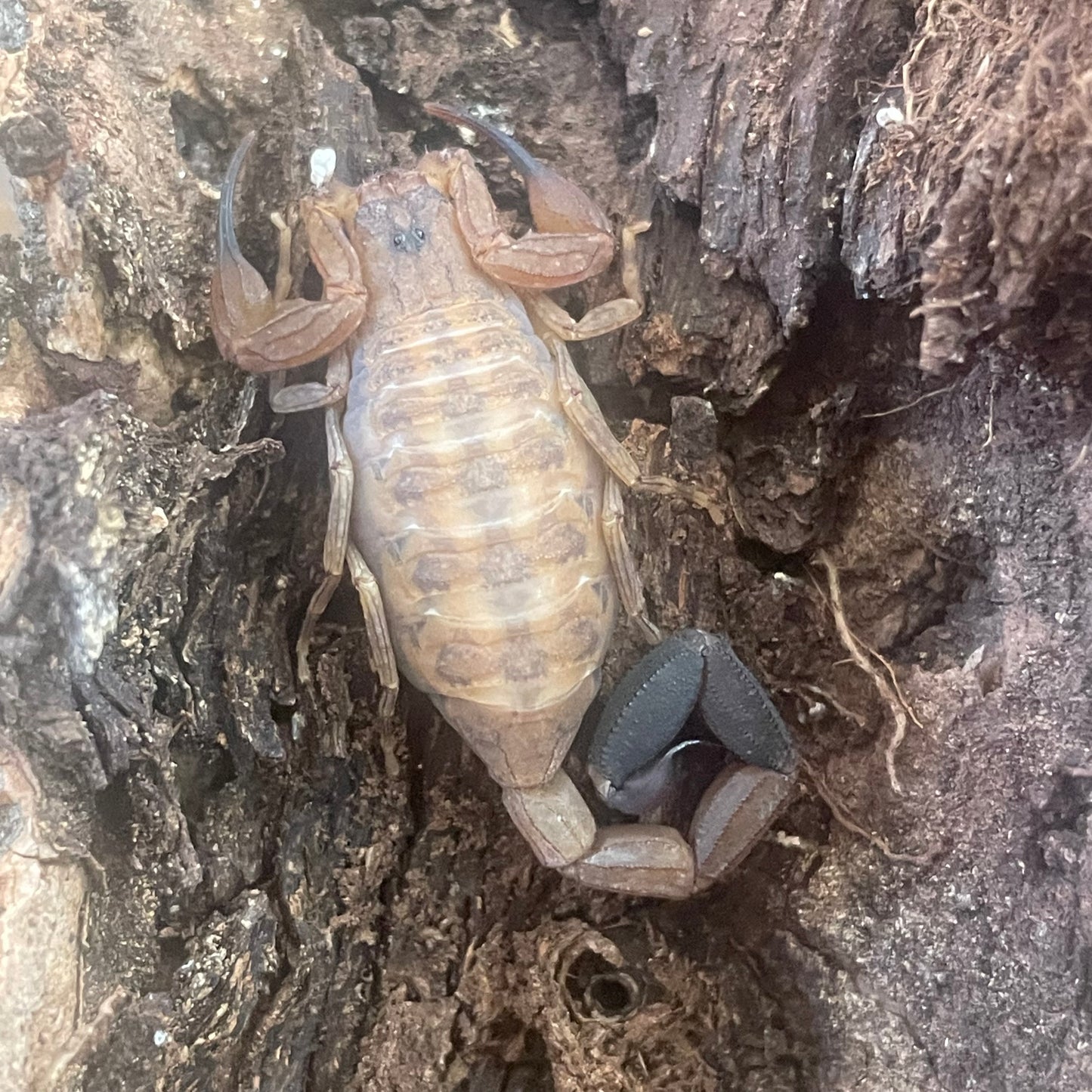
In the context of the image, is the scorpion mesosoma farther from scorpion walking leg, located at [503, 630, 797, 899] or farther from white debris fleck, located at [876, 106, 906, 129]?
white debris fleck, located at [876, 106, 906, 129]

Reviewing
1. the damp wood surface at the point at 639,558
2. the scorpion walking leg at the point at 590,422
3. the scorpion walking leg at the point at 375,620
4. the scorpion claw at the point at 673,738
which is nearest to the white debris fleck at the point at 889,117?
the damp wood surface at the point at 639,558

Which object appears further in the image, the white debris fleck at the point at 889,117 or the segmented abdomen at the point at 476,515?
the segmented abdomen at the point at 476,515

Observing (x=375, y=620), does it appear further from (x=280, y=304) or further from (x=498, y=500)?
(x=280, y=304)

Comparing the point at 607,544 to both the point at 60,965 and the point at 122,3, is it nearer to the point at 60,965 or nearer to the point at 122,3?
the point at 60,965

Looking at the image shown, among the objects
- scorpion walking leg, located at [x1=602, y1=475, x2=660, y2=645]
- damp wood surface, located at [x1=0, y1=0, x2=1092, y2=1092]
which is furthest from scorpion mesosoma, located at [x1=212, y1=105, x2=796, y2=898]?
damp wood surface, located at [x1=0, y1=0, x2=1092, y2=1092]

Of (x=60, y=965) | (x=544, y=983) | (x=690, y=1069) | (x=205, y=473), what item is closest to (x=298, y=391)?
(x=205, y=473)

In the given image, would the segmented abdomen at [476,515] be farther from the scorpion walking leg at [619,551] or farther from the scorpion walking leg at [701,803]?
the scorpion walking leg at [701,803]
